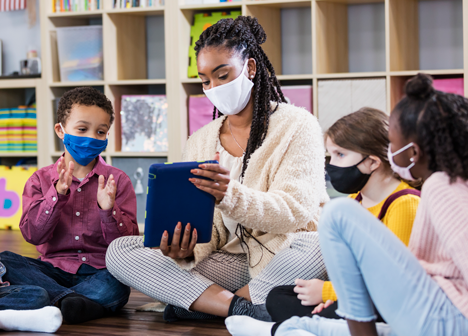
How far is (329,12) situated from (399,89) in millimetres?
553

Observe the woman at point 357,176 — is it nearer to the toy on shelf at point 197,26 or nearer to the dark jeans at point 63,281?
the dark jeans at point 63,281

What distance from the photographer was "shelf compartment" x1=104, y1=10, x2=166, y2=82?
10.1 ft

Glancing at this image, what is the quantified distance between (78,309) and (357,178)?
2.71 feet

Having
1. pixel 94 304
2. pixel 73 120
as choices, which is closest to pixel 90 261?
pixel 94 304

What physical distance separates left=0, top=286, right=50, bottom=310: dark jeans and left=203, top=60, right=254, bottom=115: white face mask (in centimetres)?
71

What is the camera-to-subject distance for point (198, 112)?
116 inches

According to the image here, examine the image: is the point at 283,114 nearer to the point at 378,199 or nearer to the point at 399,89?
the point at 378,199

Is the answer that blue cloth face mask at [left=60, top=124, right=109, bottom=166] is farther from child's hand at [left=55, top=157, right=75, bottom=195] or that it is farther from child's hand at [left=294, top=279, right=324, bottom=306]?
child's hand at [left=294, top=279, right=324, bottom=306]

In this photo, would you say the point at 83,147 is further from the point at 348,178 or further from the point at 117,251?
the point at 348,178

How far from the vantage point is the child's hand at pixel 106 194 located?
1.57 metres

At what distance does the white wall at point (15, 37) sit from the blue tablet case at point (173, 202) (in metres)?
2.66

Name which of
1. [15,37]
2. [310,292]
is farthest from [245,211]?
[15,37]

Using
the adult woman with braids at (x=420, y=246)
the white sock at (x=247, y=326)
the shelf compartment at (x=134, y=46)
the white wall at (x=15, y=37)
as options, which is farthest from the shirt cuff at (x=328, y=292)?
the white wall at (x=15, y=37)

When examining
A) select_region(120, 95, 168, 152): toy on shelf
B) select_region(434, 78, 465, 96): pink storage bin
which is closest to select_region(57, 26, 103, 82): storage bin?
select_region(120, 95, 168, 152): toy on shelf
